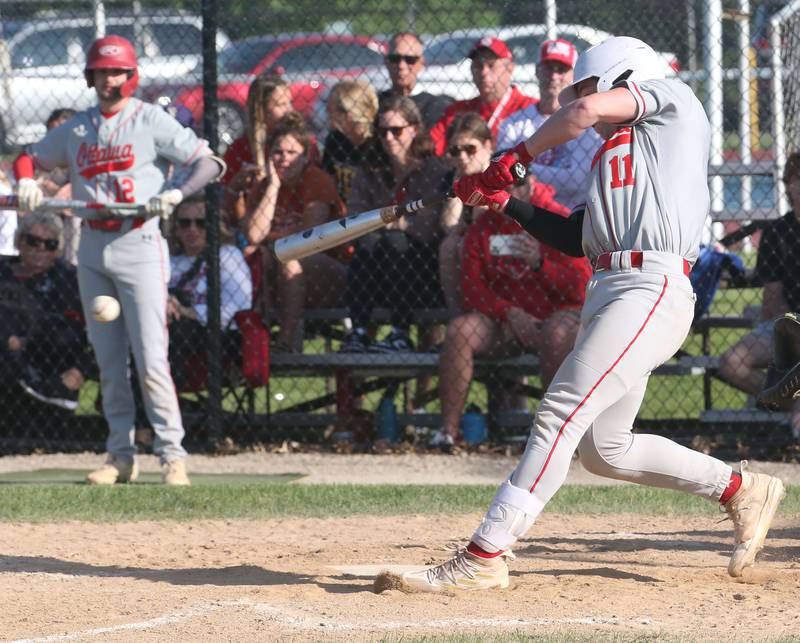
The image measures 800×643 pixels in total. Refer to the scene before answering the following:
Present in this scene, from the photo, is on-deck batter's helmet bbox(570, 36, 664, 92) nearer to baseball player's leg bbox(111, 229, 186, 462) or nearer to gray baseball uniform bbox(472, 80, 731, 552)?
gray baseball uniform bbox(472, 80, 731, 552)

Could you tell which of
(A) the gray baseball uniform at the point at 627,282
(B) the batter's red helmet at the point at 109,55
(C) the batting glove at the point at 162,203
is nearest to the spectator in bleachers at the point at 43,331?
(B) the batter's red helmet at the point at 109,55

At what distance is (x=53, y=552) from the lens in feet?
17.7

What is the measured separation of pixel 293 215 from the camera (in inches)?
327

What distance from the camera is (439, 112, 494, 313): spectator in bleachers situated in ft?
24.5

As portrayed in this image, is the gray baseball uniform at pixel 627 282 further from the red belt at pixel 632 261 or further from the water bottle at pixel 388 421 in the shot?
the water bottle at pixel 388 421

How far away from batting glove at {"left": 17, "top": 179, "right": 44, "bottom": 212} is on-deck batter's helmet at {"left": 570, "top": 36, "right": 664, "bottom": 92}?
11.7ft

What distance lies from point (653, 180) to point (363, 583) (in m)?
1.63

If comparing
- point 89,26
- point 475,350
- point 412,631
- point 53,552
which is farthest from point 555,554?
point 89,26

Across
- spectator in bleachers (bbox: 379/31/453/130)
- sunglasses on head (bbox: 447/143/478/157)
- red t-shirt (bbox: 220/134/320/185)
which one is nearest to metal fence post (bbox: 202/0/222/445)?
red t-shirt (bbox: 220/134/320/185)

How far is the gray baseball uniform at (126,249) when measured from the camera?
6.89 m

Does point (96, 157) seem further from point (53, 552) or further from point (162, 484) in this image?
→ point (53, 552)

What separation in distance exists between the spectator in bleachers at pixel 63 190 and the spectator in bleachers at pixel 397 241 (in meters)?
1.97

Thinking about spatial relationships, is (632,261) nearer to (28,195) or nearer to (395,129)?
(28,195)

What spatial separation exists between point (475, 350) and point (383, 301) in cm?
73
